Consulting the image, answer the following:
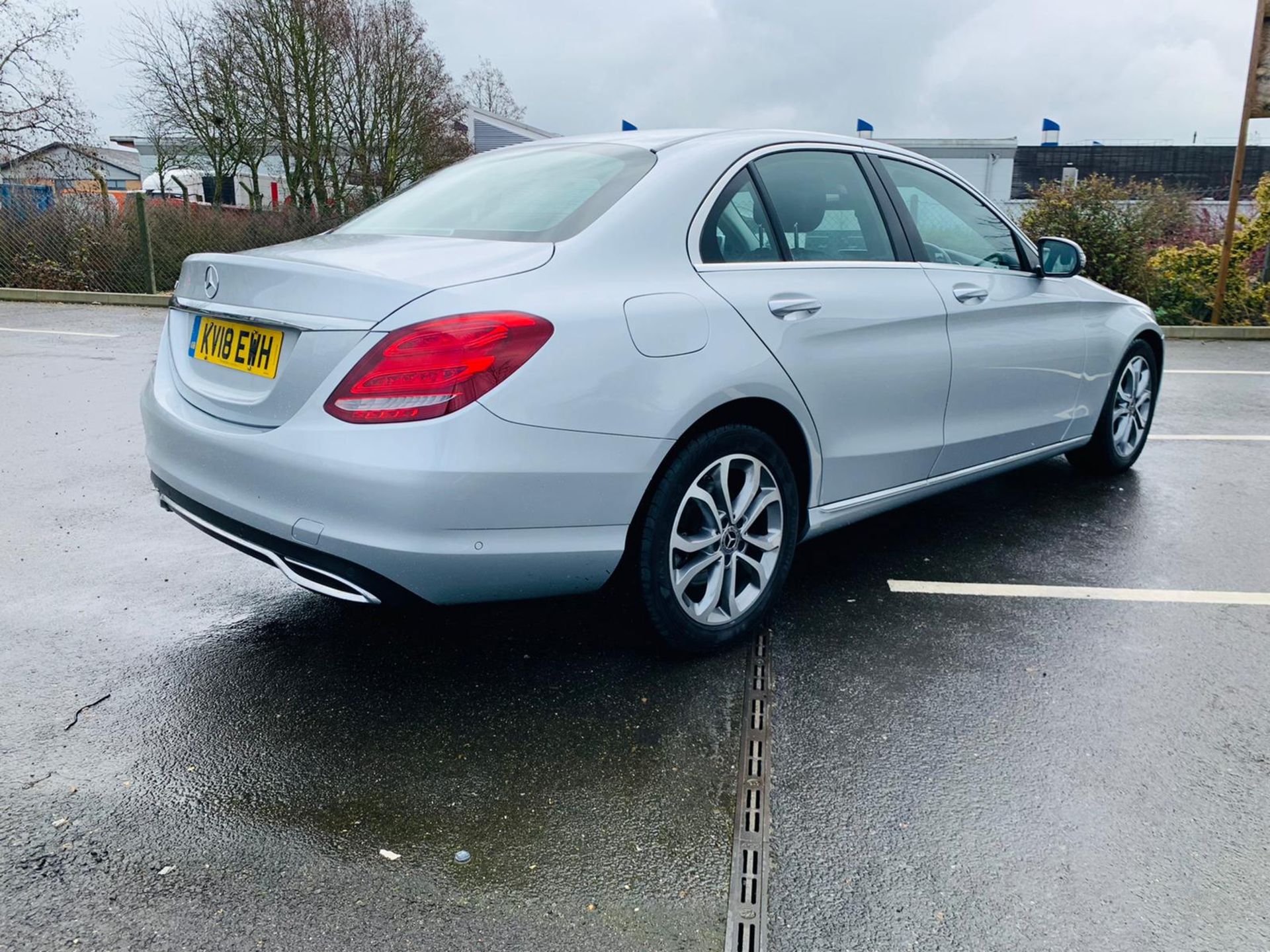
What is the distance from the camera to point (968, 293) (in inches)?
156

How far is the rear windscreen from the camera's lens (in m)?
3.00

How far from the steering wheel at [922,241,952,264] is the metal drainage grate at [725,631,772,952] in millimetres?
1768

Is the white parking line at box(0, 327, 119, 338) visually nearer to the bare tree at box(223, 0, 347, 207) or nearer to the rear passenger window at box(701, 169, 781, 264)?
the rear passenger window at box(701, 169, 781, 264)

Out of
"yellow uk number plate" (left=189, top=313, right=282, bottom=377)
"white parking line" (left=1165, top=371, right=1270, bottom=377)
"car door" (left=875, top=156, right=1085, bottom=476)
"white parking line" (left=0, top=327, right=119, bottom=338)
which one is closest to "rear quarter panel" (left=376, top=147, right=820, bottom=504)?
"yellow uk number plate" (left=189, top=313, right=282, bottom=377)

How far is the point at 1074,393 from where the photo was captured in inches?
187

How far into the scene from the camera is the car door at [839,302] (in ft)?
10.4

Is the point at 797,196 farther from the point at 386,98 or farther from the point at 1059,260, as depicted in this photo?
the point at 386,98

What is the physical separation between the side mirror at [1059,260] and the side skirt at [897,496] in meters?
0.79

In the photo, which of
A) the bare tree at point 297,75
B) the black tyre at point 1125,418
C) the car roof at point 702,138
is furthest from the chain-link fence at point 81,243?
the black tyre at point 1125,418

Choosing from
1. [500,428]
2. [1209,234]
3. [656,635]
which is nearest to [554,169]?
[500,428]

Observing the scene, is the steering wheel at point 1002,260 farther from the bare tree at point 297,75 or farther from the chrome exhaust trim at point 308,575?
the bare tree at point 297,75

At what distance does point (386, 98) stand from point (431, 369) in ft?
88.7

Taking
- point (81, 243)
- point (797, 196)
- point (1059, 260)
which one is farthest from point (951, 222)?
point (81, 243)

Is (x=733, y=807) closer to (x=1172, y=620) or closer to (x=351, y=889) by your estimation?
(x=351, y=889)
